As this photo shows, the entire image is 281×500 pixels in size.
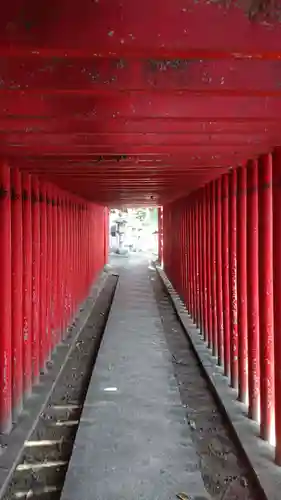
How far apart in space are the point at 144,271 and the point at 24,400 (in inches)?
556

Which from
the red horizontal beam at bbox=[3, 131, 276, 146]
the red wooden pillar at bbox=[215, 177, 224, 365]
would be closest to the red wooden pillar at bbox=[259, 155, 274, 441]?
the red horizontal beam at bbox=[3, 131, 276, 146]

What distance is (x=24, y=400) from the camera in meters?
5.17

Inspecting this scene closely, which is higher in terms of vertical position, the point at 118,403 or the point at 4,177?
the point at 4,177

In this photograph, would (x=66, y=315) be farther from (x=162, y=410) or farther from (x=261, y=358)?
(x=261, y=358)

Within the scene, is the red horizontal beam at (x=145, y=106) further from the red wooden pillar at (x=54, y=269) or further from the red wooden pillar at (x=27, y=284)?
the red wooden pillar at (x=54, y=269)

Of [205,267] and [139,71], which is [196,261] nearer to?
[205,267]

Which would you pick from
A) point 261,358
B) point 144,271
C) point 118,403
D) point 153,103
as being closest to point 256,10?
Result: point 153,103

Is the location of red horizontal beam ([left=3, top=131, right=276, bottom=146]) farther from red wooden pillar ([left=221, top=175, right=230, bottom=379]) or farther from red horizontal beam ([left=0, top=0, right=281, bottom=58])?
red wooden pillar ([left=221, top=175, right=230, bottom=379])

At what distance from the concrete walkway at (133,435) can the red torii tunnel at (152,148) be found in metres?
0.74

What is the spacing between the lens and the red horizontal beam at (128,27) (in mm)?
1574

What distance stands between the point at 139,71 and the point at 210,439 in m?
3.78

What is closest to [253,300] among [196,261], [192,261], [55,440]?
[55,440]

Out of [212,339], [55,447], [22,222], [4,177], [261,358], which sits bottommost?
[55,447]

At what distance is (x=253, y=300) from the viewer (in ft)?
14.7
